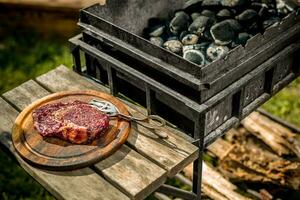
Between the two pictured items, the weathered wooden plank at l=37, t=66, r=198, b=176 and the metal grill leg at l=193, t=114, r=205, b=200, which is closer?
the weathered wooden plank at l=37, t=66, r=198, b=176

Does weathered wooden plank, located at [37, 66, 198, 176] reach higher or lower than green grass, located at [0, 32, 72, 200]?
higher

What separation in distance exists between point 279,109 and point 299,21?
2032 mm

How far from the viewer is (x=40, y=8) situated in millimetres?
6648

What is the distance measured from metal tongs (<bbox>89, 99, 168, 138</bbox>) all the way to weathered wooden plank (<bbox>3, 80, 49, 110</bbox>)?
48 cm

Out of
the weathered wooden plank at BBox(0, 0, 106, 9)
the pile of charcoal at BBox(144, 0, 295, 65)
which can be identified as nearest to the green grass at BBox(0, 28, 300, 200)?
the weathered wooden plank at BBox(0, 0, 106, 9)

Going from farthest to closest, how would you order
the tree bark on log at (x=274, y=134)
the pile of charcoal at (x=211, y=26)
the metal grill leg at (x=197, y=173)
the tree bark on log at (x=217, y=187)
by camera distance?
the tree bark on log at (x=274, y=134) < the tree bark on log at (x=217, y=187) < the pile of charcoal at (x=211, y=26) < the metal grill leg at (x=197, y=173)

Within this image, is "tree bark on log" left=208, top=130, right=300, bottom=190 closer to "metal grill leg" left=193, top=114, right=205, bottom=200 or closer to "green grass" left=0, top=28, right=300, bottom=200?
"green grass" left=0, top=28, right=300, bottom=200

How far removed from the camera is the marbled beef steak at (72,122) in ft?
10.1

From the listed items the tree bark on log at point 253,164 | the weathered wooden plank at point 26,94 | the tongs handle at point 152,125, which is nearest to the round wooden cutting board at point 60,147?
the tongs handle at point 152,125

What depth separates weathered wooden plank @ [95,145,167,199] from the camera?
2873mm

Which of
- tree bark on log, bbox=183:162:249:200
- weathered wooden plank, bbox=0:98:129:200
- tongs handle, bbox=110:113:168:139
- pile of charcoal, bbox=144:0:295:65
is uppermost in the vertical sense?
pile of charcoal, bbox=144:0:295:65

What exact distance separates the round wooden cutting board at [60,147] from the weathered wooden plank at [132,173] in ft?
0.20

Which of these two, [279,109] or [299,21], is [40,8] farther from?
[299,21]

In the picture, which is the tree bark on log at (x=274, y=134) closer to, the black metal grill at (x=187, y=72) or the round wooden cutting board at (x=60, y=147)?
the black metal grill at (x=187, y=72)
